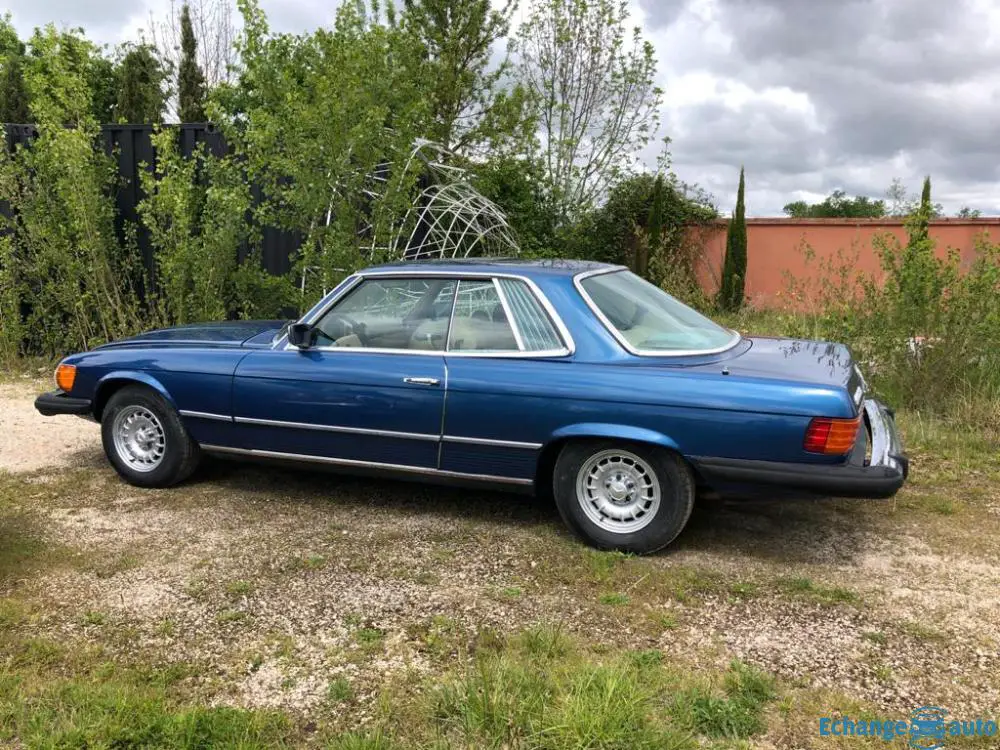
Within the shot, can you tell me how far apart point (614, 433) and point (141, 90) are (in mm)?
20603

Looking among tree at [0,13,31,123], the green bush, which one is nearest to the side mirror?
the green bush

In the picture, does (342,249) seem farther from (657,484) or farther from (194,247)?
(657,484)

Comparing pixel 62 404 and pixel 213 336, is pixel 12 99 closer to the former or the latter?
pixel 62 404

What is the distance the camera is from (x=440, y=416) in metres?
4.19

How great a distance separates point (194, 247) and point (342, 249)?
6.38 feet

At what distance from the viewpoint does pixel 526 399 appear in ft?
13.2

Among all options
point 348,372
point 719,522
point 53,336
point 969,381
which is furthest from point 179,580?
point 53,336

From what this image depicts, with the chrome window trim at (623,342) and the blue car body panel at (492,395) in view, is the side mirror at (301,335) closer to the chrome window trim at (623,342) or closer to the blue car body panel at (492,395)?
the blue car body panel at (492,395)

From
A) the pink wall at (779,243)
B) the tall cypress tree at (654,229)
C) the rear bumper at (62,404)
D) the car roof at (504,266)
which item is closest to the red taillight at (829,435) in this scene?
the car roof at (504,266)

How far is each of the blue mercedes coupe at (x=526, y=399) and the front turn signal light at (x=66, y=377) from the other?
0.08 m

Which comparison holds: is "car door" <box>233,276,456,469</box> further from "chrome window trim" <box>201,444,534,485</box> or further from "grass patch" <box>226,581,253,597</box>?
"grass patch" <box>226,581,253,597</box>

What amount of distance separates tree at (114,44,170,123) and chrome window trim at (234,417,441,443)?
16.8m


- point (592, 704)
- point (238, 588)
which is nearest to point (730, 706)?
point (592, 704)

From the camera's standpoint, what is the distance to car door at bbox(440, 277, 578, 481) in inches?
158
